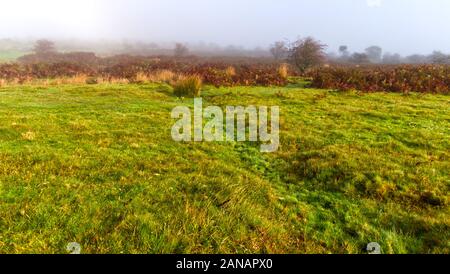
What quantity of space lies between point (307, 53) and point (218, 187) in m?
27.3

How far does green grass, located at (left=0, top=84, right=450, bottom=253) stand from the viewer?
16.7 ft

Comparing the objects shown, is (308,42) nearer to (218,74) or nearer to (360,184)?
(218,74)

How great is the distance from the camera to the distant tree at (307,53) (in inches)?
1204

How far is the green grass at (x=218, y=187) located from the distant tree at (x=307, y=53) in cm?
1976

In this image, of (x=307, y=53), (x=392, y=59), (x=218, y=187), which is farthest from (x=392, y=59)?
(x=218, y=187)

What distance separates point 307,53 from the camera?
31109mm

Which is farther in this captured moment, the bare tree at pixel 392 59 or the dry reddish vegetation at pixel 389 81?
the bare tree at pixel 392 59

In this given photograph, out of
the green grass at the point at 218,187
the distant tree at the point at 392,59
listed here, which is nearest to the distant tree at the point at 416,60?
the distant tree at the point at 392,59

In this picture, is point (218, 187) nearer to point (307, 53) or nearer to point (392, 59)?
point (307, 53)

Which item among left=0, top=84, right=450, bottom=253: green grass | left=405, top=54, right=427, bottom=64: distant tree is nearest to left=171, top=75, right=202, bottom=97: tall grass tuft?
left=0, top=84, right=450, bottom=253: green grass

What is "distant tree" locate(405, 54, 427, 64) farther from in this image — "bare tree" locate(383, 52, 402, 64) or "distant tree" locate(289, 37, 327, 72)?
"distant tree" locate(289, 37, 327, 72)

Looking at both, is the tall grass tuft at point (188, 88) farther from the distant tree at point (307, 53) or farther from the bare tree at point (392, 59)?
the bare tree at point (392, 59)

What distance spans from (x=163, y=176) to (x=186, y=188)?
81 centimetres
